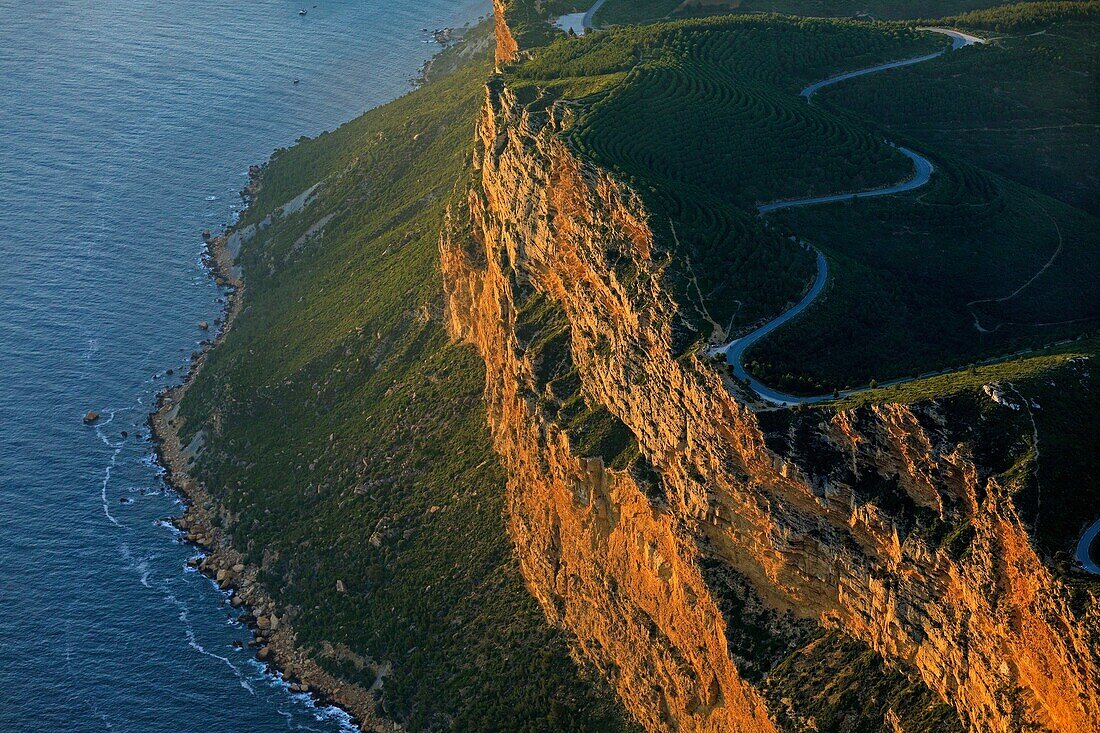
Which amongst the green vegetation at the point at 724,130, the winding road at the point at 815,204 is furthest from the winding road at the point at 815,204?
the green vegetation at the point at 724,130

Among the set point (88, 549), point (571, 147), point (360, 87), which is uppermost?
point (571, 147)

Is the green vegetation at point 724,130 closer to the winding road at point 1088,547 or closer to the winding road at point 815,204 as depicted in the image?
the winding road at point 815,204

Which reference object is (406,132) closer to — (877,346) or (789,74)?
(789,74)

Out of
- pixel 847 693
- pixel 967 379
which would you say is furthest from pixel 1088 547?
pixel 847 693

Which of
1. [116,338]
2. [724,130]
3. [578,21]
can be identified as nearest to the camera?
[724,130]

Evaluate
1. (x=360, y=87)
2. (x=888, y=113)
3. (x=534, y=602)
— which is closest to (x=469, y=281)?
(x=534, y=602)

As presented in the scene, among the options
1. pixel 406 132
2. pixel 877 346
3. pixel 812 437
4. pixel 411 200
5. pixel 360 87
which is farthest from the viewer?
pixel 360 87

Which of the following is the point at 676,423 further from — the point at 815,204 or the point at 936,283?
the point at 815,204
